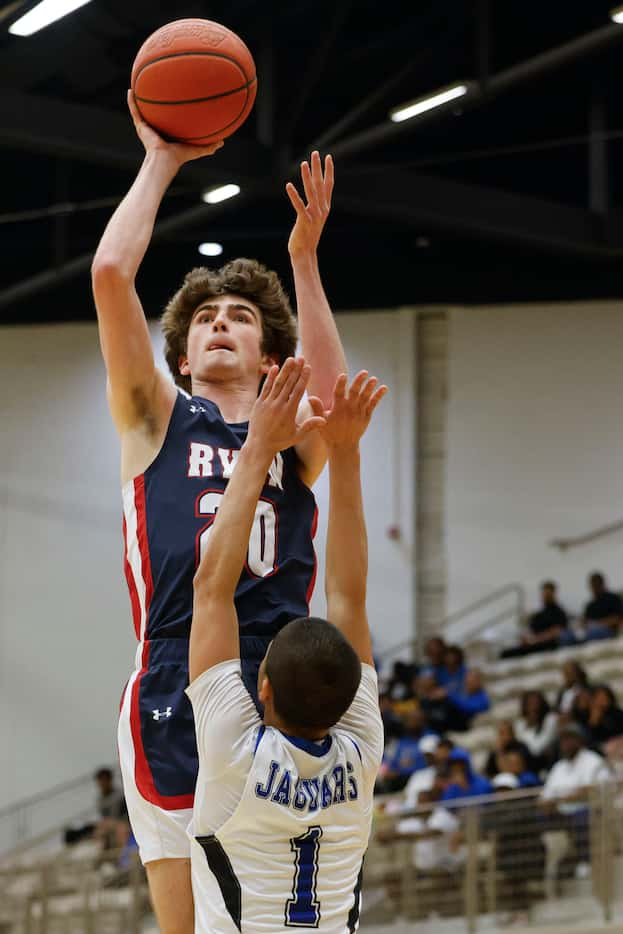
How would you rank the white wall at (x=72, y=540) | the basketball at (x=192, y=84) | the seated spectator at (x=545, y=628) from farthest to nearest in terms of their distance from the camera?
the white wall at (x=72, y=540)
the seated spectator at (x=545, y=628)
the basketball at (x=192, y=84)

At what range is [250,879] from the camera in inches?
110

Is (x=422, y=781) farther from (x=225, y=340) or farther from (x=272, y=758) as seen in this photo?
(x=272, y=758)

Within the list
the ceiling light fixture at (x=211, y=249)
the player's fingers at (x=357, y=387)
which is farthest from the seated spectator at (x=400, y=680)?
the player's fingers at (x=357, y=387)

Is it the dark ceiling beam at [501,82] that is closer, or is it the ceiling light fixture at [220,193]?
the dark ceiling beam at [501,82]

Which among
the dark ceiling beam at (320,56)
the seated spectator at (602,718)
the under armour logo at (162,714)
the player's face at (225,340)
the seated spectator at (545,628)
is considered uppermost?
the dark ceiling beam at (320,56)

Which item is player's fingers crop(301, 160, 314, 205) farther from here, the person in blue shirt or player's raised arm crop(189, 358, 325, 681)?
the person in blue shirt

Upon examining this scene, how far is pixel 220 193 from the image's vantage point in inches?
523

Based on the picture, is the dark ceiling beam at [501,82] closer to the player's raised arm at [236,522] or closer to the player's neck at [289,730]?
the player's raised arm at [236,522]

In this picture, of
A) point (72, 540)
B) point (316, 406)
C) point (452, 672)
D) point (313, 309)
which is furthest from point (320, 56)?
point (316, 406)

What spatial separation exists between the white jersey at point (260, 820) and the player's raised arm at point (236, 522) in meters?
0.07

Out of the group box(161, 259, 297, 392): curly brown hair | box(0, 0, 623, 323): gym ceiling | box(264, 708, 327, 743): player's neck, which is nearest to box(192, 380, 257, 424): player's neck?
box(161, 259, 297, 392): curly brown hair

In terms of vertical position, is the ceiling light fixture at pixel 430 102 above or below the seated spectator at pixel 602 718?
above

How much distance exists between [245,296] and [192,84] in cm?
56

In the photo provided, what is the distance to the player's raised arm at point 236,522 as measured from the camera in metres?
2.89
